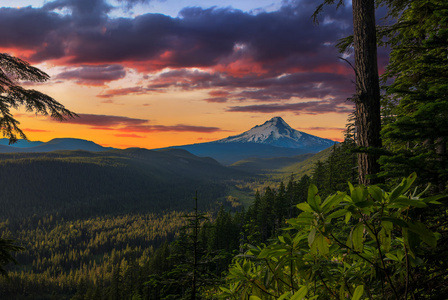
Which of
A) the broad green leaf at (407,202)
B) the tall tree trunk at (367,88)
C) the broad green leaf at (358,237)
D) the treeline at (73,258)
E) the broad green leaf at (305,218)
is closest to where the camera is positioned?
the broad green leaf at (407,202)

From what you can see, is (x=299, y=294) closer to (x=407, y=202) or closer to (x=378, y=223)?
(x=407, y=202)

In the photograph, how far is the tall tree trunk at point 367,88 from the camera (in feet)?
18.9

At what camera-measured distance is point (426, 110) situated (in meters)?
3.32

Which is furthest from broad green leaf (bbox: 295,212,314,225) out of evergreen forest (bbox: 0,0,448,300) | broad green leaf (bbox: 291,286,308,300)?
Result: broad green leaf (bbox: 291,286,308,300)

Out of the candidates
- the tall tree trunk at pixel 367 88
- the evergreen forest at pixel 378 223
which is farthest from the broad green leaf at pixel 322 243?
the tall tree trunk at pixel 367 88

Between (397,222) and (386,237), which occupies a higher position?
(397,222)

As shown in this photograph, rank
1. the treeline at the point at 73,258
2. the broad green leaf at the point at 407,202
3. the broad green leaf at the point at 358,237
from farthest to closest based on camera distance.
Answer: the treeline at the point at 73,258 → the broad green leaf at the point at 358,237 → the broad green leaf at the point at 407,202

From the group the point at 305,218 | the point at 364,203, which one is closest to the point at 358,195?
the point at 364,203

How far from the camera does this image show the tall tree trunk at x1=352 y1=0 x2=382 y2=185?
18.9ft

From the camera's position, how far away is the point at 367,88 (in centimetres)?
579

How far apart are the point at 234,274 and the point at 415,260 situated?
4.24 feet

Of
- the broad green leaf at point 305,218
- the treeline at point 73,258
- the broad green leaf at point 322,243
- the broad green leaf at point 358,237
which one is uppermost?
the broad green leaf at point 305,218

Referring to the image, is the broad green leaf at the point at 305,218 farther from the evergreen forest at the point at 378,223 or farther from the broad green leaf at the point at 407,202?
the broad green leaf at the point at 407,202

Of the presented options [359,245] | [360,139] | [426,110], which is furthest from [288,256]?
[360,139]
